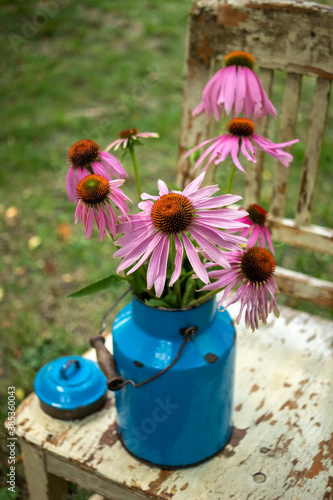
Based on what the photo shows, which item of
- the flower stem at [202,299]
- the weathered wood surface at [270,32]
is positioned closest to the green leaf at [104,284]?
the flower stem at [202,299]

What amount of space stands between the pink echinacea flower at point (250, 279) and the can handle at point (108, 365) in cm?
27

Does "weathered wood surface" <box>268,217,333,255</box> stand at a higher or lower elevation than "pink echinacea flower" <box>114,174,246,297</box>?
lower

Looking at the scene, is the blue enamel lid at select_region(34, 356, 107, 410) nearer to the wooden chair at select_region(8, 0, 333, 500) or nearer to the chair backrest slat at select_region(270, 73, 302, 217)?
the wooden chair at select_region(8, 0, 333, 500)

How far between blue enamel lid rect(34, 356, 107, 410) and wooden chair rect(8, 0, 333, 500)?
0.05 meters

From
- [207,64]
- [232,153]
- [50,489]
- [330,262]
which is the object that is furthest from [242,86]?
[330,262]

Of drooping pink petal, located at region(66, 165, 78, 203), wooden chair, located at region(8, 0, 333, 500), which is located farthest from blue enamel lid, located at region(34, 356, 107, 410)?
drooping pink petal, located at region(66, 165, 78, 203)

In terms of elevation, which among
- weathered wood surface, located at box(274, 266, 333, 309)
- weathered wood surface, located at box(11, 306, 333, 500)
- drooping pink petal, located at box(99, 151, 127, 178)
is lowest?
weathered wood surface, located at box(11, 306, 333, 500)

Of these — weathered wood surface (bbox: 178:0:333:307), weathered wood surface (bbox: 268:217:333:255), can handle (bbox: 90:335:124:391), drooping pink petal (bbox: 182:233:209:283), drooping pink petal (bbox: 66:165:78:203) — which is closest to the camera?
drooping pink petal (bbox: 182:233:209:283)

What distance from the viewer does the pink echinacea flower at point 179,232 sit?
0.74 metres

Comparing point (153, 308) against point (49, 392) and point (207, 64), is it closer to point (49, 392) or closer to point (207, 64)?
point (49, 392)

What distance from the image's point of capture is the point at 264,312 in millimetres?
821

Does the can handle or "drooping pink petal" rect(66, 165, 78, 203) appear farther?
the can handle

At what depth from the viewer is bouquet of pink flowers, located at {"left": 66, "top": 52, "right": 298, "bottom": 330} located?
29.8 inches

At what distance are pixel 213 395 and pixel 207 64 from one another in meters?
Result: 0.78
